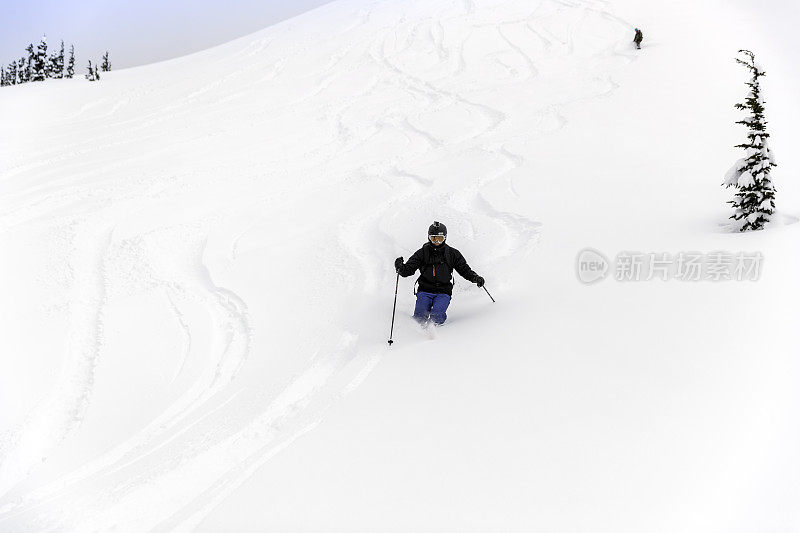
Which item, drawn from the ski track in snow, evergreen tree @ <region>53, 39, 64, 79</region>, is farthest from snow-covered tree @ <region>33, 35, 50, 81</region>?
the ski track in snow

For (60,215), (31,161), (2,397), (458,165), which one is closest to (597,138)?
(458,165)

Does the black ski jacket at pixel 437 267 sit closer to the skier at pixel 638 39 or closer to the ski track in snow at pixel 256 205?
the ski track in snow at pixel 256 205

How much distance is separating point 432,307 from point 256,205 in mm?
5271

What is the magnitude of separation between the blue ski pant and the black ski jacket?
0.30 feet

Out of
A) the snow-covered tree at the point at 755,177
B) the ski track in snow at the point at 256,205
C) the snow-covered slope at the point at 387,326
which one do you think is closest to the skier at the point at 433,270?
the snow-covered slope at the point at 387,326

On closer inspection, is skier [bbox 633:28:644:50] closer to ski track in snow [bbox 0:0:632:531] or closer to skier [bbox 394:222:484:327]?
ski track in snow [bbox 0:0:632:531]

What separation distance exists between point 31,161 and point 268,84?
8.39m

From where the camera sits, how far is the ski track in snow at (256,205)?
4922 millimetres

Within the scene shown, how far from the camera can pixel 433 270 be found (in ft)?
24.3

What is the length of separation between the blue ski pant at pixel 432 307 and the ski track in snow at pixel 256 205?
2.89 ft

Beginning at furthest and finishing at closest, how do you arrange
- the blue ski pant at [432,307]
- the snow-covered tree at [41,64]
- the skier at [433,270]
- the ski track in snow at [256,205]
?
the snow-covered tree at [41,64], the skier at [433,270], the blue ski pant at [432,307], the ski track in snow at [256,205]

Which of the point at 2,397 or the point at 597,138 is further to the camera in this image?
the point at 597,138

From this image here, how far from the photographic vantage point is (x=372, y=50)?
23484 mm

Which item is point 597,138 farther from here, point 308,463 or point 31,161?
point 31,161
